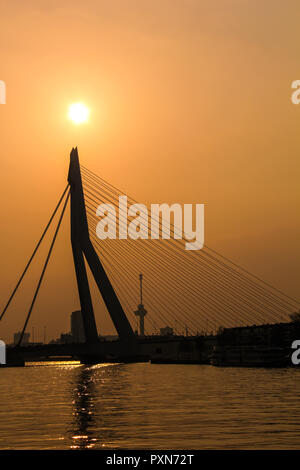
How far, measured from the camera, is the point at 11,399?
146 feet

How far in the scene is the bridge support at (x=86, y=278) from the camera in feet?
243

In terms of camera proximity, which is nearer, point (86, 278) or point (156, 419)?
point (156, 419)

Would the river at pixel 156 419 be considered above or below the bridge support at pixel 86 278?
below

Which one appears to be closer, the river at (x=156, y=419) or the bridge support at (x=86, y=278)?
the river at (x=156, y=419)

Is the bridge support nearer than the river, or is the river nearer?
the river

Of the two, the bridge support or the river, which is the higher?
the bridge support

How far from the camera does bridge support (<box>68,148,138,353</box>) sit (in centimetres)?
7412

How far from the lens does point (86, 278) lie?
7444cm

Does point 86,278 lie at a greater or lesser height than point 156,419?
greater

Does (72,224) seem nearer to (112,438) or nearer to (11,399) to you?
(11,399)

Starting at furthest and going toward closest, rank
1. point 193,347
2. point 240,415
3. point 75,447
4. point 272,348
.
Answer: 1. point 193,347
2. point 272,348
3. point 240,415
4. point 75,447
